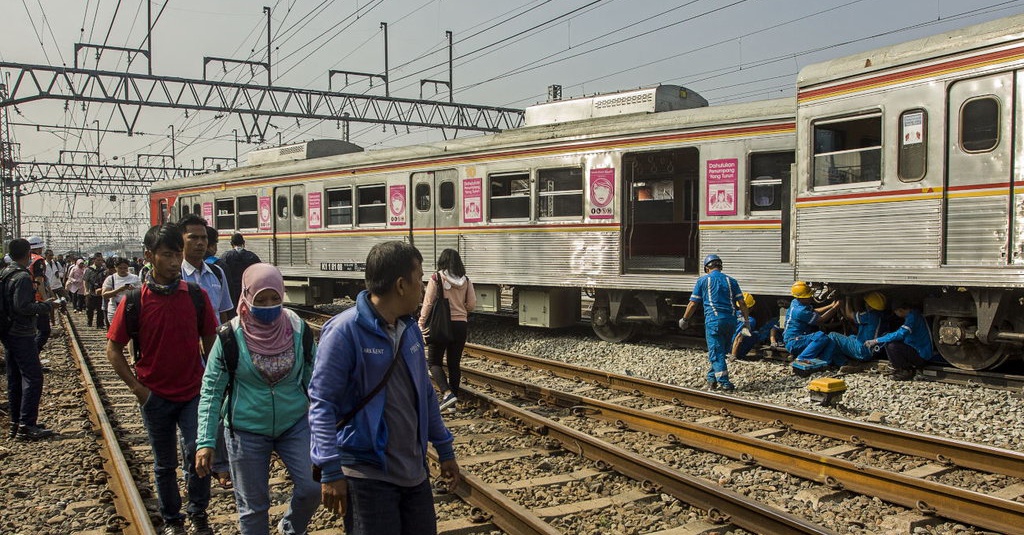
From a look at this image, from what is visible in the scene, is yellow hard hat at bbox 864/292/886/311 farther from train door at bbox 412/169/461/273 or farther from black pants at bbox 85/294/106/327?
black pants at bbox 85/294/106/327

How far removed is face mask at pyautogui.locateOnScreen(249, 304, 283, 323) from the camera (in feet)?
12.4

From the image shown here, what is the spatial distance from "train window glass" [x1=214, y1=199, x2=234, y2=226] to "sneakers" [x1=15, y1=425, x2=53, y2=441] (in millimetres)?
12678

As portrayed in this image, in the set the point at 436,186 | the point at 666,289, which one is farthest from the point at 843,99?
the point at 436,186

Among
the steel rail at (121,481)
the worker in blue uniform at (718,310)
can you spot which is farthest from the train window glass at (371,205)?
the worker in blue uniform at (718,310)

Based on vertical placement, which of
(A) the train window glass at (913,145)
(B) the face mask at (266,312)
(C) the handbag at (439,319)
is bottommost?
(C) the handbag at (439,319)

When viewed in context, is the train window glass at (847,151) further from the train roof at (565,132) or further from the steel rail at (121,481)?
the steel rail at (121,481)

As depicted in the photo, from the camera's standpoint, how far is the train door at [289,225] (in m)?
17.7

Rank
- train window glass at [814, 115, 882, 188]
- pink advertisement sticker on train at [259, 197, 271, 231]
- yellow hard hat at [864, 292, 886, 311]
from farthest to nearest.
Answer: pink advertisement sticker on train at [259, 197, 271, 231], yellow hard hat at [864, 292, 886, 311], train window glass at [814, 115, 882, 188]

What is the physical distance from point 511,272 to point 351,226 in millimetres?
4336

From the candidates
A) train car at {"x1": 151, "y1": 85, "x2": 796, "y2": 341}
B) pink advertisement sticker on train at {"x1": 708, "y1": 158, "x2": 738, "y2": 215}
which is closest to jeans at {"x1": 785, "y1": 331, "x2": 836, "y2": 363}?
train car at {"x1": 151, "y1": 85, "x2": 796, "y2": 341}

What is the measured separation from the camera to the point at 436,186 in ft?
Result: 48.1

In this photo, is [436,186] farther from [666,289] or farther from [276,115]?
[276,115]

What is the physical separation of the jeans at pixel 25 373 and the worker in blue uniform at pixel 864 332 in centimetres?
854

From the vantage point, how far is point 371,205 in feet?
52.3
